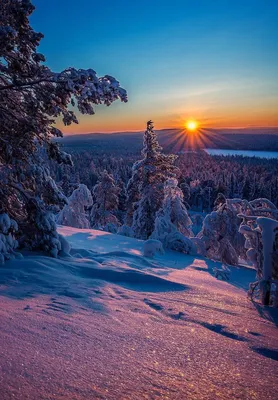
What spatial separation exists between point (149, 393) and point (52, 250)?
4635 millimetres

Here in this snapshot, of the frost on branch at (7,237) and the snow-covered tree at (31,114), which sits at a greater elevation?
the snow-covered tree at (31,114)

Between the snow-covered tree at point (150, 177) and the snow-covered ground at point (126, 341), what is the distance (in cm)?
1550

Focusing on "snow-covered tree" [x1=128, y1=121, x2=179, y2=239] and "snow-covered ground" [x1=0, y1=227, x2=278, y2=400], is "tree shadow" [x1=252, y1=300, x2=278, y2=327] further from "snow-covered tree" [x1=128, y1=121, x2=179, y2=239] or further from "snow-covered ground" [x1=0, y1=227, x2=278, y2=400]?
"snow-covered tree" [x1=128, y1=121, x2=179, y2=239]

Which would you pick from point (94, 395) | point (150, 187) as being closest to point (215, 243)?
point (150, 187)

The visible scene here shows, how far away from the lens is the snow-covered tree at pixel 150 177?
64.7 ft

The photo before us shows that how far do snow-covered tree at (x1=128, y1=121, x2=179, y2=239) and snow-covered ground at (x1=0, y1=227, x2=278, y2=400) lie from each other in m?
15.5

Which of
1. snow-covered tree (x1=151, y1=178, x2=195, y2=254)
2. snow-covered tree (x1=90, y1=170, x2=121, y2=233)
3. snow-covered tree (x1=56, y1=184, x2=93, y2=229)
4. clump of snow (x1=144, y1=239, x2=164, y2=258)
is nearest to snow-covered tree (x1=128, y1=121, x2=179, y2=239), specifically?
snow-covered tree (x1=151, y1=178, x2=195, y2=254)

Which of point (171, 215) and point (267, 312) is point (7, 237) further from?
point (171, 215)

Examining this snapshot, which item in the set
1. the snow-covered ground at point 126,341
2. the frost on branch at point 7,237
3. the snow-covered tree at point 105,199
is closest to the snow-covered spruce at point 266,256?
the snow-covered ground at point 126,341

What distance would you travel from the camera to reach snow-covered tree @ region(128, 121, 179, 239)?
19714 millimetres

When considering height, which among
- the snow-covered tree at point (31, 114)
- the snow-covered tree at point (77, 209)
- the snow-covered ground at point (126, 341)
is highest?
the snow-covered tree at point (31, 114)

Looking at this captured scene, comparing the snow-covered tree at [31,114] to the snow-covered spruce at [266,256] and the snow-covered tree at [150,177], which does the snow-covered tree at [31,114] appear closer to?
the snow-covered spruce at [266,256]

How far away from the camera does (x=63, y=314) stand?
122 inches

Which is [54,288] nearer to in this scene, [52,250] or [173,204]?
[52,250]
